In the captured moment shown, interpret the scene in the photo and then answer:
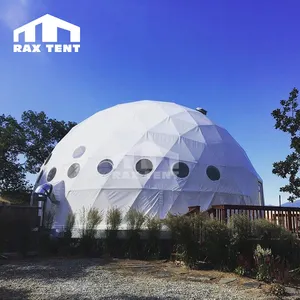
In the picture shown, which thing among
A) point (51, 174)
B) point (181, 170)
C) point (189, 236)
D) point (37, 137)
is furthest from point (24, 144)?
point (189, 236)

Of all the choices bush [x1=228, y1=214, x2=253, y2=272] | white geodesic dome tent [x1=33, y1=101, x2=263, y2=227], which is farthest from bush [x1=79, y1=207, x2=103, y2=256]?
bush [x1=228, y1=214, x2=253, y2=272]

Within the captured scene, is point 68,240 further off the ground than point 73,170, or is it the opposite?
point 73,170

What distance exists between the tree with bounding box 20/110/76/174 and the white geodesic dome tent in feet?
26.2

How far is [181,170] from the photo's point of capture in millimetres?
15383

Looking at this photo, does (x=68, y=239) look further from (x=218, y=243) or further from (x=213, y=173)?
(x=213, y=173)

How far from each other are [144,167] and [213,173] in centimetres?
313

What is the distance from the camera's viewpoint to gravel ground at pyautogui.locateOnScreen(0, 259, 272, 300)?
6.11 meters

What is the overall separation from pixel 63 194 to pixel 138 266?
715 centimetres

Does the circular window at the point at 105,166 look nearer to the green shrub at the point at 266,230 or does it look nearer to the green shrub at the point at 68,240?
the green shrub at the point at 68,240

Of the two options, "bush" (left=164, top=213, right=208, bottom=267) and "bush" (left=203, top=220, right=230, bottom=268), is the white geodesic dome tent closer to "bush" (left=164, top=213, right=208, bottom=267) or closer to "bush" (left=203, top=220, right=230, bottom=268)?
"bush" (left=164, top=213, right=208, bottom=267)

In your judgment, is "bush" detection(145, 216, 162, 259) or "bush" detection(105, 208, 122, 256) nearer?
"bush" detection(145, 216, 162, 259)

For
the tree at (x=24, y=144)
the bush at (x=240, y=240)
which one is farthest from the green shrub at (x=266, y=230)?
the tree at (x=24, y=144)

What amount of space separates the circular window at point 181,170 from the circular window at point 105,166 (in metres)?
2.74

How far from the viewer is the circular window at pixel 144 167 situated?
1519cm
